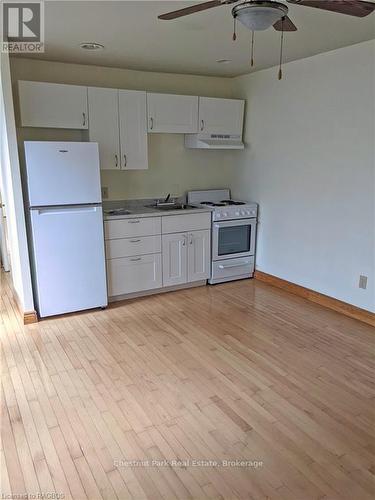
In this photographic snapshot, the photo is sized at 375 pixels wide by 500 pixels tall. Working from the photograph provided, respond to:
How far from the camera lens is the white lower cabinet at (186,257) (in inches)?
169

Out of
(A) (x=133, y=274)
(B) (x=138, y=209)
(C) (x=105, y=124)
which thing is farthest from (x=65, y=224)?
(C) (x=105, y=124)

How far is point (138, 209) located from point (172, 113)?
1.12 meters

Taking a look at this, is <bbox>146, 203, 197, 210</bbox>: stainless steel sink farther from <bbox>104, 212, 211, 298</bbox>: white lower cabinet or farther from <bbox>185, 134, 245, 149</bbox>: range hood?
<bbox>185, 134, 245, 149</bbox>: range hood

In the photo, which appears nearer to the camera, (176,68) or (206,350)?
(206,350)

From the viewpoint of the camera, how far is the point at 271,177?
450cm

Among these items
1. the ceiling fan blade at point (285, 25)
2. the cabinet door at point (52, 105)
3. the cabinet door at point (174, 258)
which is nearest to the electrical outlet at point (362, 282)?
the cabinet door at point (174, 258)

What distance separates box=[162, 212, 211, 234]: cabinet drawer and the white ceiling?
1555mm

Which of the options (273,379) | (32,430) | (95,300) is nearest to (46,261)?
(95,300)

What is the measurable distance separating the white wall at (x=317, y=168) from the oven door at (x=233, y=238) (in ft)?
0.47

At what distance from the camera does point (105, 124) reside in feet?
12.9

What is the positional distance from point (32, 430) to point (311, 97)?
3.65 meters

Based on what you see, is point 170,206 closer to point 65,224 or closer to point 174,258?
point 174,258

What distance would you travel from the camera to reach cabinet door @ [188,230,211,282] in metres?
4.41

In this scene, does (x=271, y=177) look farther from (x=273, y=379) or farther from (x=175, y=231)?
(x=273, y=379)
